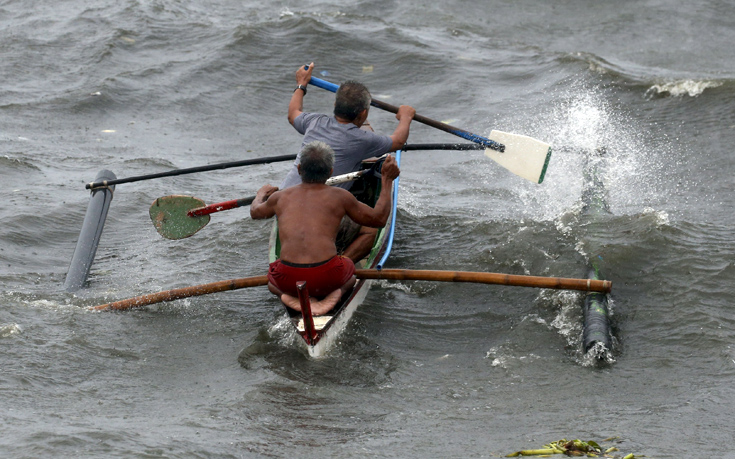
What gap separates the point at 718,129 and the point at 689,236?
404 cm

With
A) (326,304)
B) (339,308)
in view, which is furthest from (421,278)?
(326,304)

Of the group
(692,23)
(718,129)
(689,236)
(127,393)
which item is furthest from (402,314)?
(692,23)

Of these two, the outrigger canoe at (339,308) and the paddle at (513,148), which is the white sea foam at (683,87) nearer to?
the paddle at (513,148)

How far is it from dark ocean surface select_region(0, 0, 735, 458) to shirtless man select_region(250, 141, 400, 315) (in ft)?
1.63

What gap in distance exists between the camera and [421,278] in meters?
5.87

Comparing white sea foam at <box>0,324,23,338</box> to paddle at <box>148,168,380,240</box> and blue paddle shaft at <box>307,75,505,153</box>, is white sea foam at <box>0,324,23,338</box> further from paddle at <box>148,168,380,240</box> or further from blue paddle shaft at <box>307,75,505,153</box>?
blue paddle shaft at <box>307,75,505,153</box>

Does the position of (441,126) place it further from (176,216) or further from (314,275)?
(314,275)

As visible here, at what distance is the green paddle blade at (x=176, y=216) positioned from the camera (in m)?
6.77

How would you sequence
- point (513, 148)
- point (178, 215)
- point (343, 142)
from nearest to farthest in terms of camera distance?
point (343, 142), point (178, 215), point (513, 148)

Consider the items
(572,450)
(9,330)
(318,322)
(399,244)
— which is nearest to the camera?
(572,450)

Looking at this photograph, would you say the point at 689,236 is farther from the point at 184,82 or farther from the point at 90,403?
the point at 184,82

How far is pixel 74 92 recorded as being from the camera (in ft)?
42.2

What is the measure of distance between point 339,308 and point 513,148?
9.50ft

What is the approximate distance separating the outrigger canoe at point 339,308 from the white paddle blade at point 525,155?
1.15 metres
